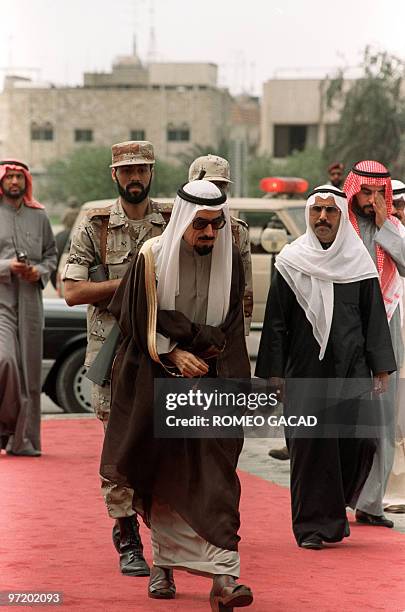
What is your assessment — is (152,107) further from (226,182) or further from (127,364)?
(127,364)

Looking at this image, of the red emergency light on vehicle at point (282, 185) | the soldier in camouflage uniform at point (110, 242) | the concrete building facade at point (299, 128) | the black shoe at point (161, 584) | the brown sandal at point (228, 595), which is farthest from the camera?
the red emergency light on vehicle at point (282, 185)

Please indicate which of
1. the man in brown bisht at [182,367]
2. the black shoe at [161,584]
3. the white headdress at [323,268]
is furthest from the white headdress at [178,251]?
the white headdress at [323,268]

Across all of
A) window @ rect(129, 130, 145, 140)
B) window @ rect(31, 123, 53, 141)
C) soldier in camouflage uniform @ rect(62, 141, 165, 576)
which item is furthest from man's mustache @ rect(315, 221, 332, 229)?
window @ rect(31, 123, 53, 141)

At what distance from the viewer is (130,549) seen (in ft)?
20.9

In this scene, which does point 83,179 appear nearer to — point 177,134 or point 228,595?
point 177,134

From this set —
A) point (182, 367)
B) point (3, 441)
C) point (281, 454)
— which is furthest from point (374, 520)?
point (3, 441)

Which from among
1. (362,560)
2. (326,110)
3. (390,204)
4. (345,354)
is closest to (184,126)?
(390,204)

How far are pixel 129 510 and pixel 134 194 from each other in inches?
48.7

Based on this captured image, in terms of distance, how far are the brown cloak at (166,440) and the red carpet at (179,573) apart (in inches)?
14.6

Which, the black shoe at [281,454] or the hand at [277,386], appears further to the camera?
the black shoe at [281,454]

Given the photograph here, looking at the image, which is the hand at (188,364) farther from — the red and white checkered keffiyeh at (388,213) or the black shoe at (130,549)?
the red and white checkered keffiyeh at (388,213)

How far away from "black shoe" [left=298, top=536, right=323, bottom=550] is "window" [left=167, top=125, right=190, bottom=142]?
339 centimetres

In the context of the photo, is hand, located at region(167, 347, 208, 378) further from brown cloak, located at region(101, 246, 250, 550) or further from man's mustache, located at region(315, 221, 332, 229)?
man's mustache, located at region(315, 221, 332, 229)

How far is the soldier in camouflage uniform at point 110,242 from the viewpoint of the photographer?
648cm
